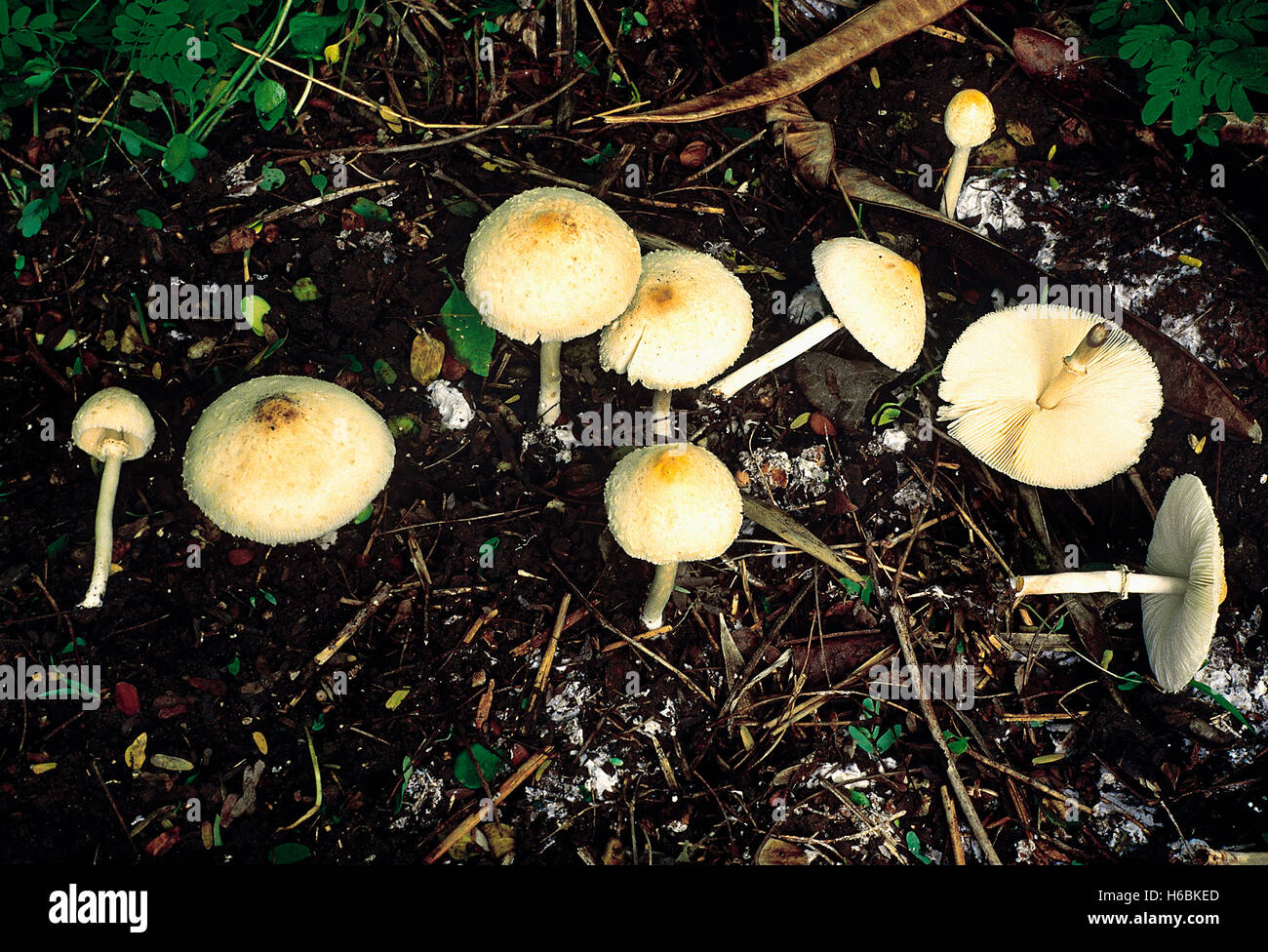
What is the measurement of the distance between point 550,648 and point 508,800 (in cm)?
64

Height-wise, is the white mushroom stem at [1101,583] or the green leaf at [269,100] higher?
the green leaf at [269,100]

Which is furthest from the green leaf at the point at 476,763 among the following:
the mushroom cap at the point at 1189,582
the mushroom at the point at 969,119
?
the mushroom at the point at 969,119

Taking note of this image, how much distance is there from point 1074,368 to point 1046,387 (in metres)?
0.34

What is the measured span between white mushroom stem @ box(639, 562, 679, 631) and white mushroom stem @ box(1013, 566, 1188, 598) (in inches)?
65.1

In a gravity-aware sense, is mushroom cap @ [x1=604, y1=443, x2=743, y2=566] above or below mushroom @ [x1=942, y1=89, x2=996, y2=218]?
below

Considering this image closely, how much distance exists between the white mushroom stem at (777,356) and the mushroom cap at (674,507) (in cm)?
88

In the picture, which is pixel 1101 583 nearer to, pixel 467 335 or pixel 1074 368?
pixel 1074 368

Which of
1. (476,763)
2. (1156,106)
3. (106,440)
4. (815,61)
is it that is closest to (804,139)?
(815,61)

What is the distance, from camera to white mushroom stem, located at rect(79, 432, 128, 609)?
11.3 feet

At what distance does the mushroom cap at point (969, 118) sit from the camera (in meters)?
3.87

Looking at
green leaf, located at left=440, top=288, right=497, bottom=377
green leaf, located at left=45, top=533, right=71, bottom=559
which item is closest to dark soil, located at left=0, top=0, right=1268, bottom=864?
green leaf, located at left=45, top=533, right=71, bottom=559

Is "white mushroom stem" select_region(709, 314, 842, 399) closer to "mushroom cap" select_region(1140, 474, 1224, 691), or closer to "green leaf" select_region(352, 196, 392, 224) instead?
"mushroom cap" select_region(1140, 474, 1224, 691)

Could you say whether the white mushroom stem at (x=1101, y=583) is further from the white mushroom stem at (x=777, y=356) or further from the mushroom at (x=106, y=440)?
the mushroom at (x=106, y=440)
